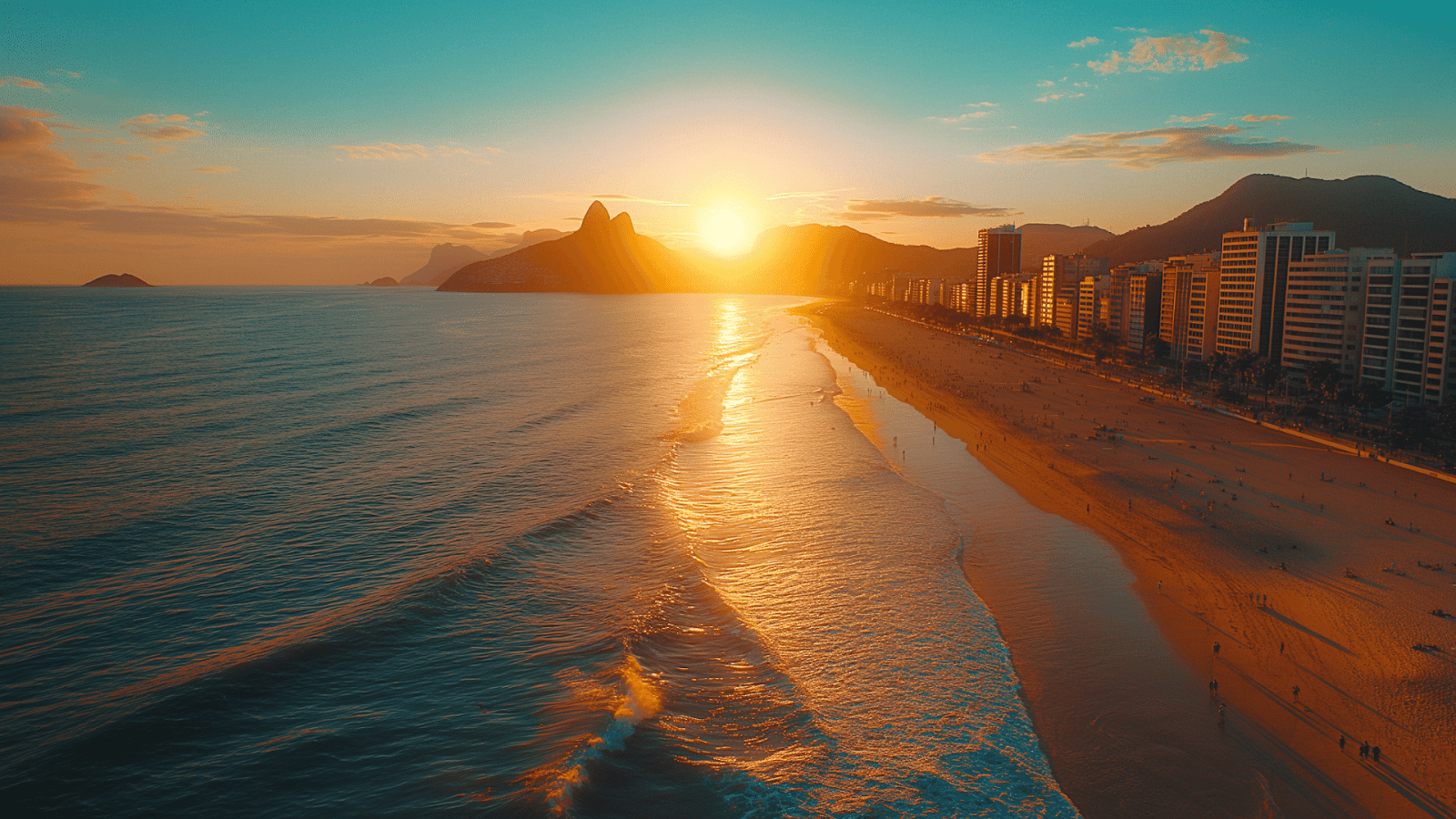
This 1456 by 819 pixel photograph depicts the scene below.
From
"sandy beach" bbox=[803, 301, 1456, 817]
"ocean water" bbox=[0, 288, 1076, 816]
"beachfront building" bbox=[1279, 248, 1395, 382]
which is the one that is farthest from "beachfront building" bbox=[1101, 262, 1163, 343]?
"ocean water" bbox=[0, 288, 1076, 816]

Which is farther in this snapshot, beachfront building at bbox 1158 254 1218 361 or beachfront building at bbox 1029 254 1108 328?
beachfront building at bbox 1029 254 1108 328

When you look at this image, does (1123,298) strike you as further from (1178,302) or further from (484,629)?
(484,629)

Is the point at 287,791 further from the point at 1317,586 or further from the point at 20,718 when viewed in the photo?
the point at 1317,586

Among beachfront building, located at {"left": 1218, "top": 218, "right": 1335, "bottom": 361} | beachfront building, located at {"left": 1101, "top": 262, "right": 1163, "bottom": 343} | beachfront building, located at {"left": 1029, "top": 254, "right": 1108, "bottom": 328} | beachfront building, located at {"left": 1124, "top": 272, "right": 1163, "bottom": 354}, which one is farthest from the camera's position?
beachfront building, located at {"left": 1029, "top": 254, "right": 1108, "bottom": 328}

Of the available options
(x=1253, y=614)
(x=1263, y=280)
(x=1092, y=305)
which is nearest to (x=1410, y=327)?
(x=1263, y=280)

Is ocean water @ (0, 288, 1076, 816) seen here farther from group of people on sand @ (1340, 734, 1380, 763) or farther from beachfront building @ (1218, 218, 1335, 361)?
beachfront building @ (1218, 218, 1335, 361)

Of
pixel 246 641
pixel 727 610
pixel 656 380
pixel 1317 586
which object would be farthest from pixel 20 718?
pixel 656 380

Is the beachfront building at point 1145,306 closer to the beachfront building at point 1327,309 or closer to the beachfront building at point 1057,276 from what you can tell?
the beachfront building at point 1057,276
